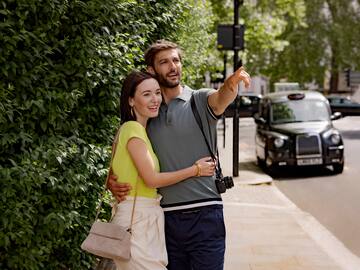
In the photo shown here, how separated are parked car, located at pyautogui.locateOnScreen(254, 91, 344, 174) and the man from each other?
11374 mm

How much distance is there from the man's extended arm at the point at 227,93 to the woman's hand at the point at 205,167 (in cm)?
26

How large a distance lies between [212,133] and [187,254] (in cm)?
62

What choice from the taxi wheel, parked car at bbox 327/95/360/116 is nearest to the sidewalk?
the taxi wheel

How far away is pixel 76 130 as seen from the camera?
16.5 ft

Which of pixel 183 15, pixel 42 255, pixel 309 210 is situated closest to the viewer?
pixel 42 255

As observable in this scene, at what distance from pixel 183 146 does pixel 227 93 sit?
33 cm

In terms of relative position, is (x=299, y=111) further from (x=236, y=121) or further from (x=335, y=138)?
(x=236, y=121)

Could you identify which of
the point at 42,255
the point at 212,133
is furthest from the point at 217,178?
the point at 42,255

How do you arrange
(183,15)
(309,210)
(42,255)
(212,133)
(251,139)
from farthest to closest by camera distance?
(251,139) < (309,210) < (183,15) < (42,255) < (212,133)

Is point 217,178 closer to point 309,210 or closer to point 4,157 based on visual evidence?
point 4,157

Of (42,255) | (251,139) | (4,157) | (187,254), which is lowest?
(251,139)

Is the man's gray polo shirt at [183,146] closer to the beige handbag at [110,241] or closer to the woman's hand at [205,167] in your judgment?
the woman's hand at [205,167]

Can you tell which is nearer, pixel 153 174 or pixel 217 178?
pixel 153 174

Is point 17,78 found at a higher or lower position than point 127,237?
higher
